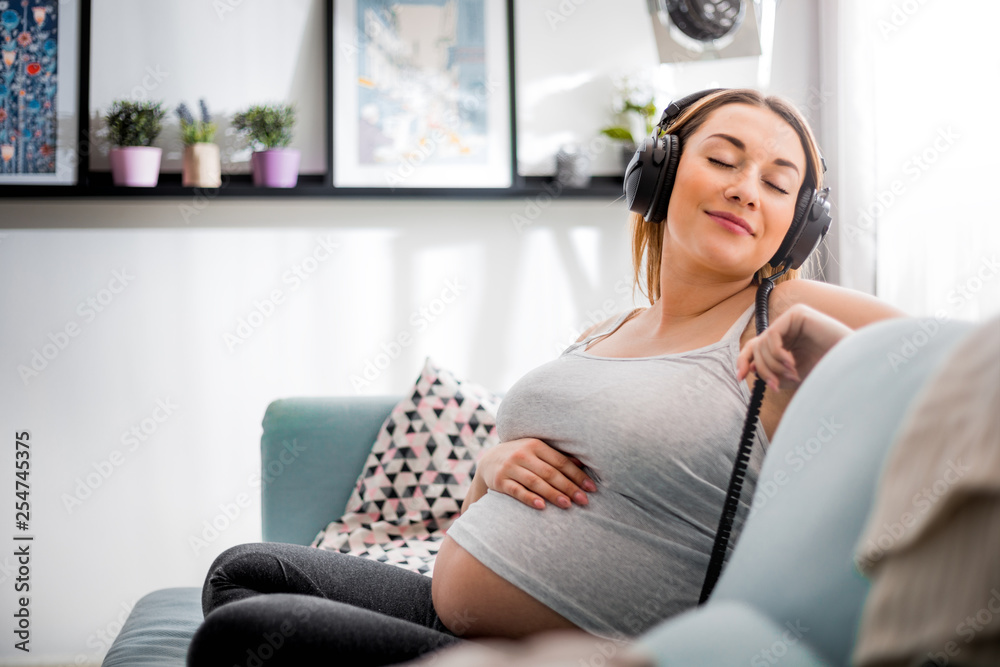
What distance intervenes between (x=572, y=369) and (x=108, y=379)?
6.23 feet

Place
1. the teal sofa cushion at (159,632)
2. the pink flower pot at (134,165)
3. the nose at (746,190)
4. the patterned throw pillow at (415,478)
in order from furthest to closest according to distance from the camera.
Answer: the pink flower pot at (134,165) → the patterned throw pillow at (415,478) → the teal sofa cushion at (159,632) → the nose at (746,190)

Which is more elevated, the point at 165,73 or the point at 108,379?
the point at 165,73

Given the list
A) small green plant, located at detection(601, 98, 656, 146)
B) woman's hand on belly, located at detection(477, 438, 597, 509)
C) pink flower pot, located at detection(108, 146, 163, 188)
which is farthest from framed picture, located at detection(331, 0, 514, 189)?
woman's hand on belly, located at detection(477, 438, 597, 509)

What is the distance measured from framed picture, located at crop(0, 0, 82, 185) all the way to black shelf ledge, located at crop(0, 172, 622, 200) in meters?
0.05

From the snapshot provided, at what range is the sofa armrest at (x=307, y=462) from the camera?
1.85 m

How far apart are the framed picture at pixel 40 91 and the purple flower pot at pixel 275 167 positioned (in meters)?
0.58

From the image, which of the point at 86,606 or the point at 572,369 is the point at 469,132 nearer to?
the point at 572,369

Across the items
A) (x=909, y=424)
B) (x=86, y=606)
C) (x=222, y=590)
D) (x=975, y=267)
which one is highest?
(x=975, y=267)

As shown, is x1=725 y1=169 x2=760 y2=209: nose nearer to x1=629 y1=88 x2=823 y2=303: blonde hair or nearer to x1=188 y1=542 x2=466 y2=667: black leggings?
x1=629 y1=88 x2=823 y2=303: blonde hair

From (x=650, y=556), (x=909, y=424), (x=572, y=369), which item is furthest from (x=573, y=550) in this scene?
(x=909, y=424)

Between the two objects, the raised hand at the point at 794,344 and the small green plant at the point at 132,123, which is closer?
the raised hand at the point at 794,344

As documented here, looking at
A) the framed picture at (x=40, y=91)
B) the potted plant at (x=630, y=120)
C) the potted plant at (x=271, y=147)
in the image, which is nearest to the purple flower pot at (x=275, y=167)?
the potted plant at (x=271, y=147)

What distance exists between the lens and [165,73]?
2387mm

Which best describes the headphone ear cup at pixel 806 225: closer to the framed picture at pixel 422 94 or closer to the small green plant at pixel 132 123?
the framed picture at pixel 422 94
